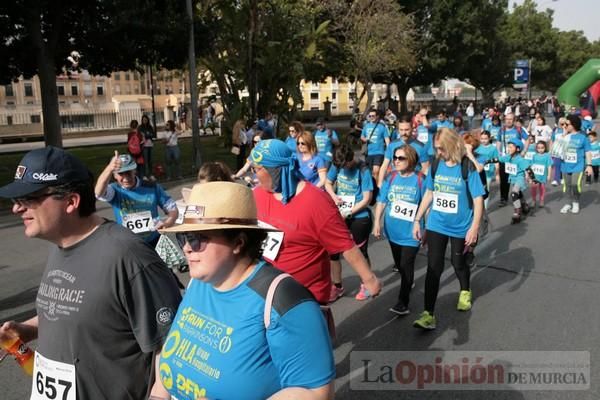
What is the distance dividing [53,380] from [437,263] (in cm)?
366

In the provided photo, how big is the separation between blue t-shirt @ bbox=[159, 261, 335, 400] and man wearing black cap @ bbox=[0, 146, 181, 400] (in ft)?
0.79

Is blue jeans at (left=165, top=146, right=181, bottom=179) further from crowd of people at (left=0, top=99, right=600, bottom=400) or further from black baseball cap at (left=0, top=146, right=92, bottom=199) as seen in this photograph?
black baseball cap at (left=0, top=146, right=92, bottom=199)

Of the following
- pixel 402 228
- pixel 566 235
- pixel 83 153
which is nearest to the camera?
pixel 402 228

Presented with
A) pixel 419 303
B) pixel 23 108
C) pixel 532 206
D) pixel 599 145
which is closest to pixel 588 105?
pixel 599 145

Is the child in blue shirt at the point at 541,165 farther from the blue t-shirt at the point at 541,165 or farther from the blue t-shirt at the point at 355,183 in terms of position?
the blue t-shirt at the point at 355,183

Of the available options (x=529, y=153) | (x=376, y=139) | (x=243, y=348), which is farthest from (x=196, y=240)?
(x=376, y=139)

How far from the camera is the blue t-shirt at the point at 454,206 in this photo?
210 inches

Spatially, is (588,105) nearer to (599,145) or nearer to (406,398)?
(599,145)

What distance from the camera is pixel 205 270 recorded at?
1.98 m

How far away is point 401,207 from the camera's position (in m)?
5.70

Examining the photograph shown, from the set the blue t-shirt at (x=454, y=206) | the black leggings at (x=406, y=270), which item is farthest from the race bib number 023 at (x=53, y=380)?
the blue t-shirt at (x=454, y=206)

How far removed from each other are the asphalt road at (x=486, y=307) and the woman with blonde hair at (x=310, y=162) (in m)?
1.28

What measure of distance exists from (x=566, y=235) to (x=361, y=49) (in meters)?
22.2

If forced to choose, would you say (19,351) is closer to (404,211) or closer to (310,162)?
(404,211)
